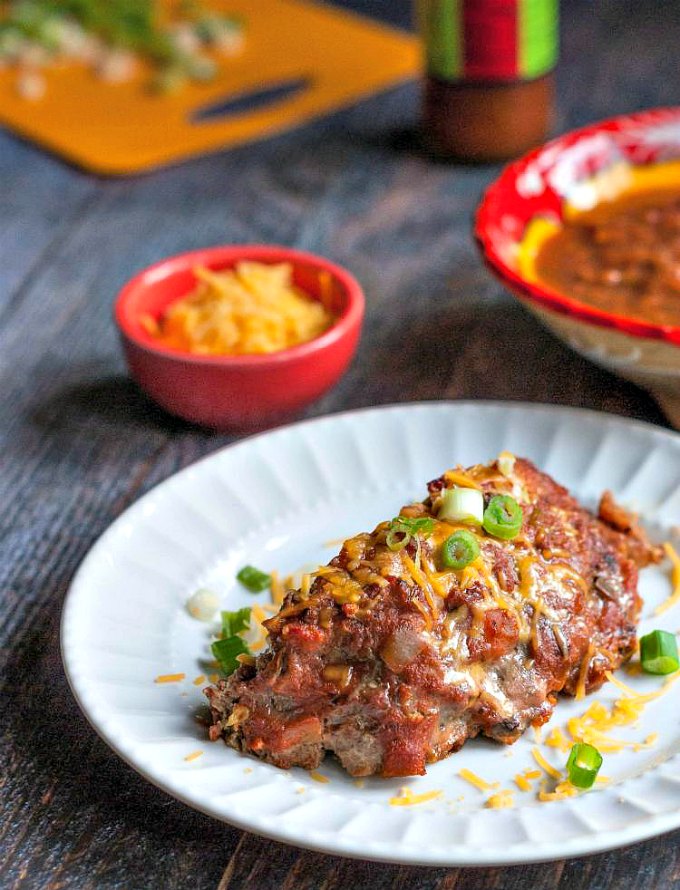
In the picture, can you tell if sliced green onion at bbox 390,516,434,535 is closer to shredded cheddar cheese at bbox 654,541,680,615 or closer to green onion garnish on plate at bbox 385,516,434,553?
green onion garnish on plate at bbox 385,516,434,553

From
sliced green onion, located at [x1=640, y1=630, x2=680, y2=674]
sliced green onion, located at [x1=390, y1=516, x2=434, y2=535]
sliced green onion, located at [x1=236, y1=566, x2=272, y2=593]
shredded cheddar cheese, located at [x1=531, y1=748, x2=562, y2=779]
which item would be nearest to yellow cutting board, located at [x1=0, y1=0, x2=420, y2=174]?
sliced green onion, located at [x1=236, y1=566, x2=272, y2=593]

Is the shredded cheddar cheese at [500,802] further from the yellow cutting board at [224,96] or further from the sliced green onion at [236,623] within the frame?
the yellow cutting board at [224,96]

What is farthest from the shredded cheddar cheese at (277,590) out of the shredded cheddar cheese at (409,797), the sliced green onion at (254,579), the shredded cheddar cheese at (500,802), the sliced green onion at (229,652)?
the shredded cheddar cheese at (500,802)

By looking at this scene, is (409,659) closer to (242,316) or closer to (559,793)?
(559,793)

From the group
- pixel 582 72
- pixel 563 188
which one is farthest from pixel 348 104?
pixel 563 188

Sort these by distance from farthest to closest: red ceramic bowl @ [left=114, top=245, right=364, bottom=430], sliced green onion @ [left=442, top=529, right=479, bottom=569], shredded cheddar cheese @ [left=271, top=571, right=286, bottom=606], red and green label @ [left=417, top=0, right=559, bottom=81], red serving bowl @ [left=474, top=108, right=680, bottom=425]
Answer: red and green label @ [left=417, top=0, right=559, bottom=81], red ceramic bowl @ [left=114, top=245, right=364, bottom=430], red serving bowl @ [left=474, top=108, right=680, bottom=425], shredded cheddar cheese @ [left=271, top=571, right=286, bottom=606], sliced green onion @ [left=442, top=529, right=479, bottom=569]

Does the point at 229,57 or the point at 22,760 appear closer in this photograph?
the point at 22,760

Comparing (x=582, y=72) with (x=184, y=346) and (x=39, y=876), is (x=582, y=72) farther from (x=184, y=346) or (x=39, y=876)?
(x=39, y=876)
